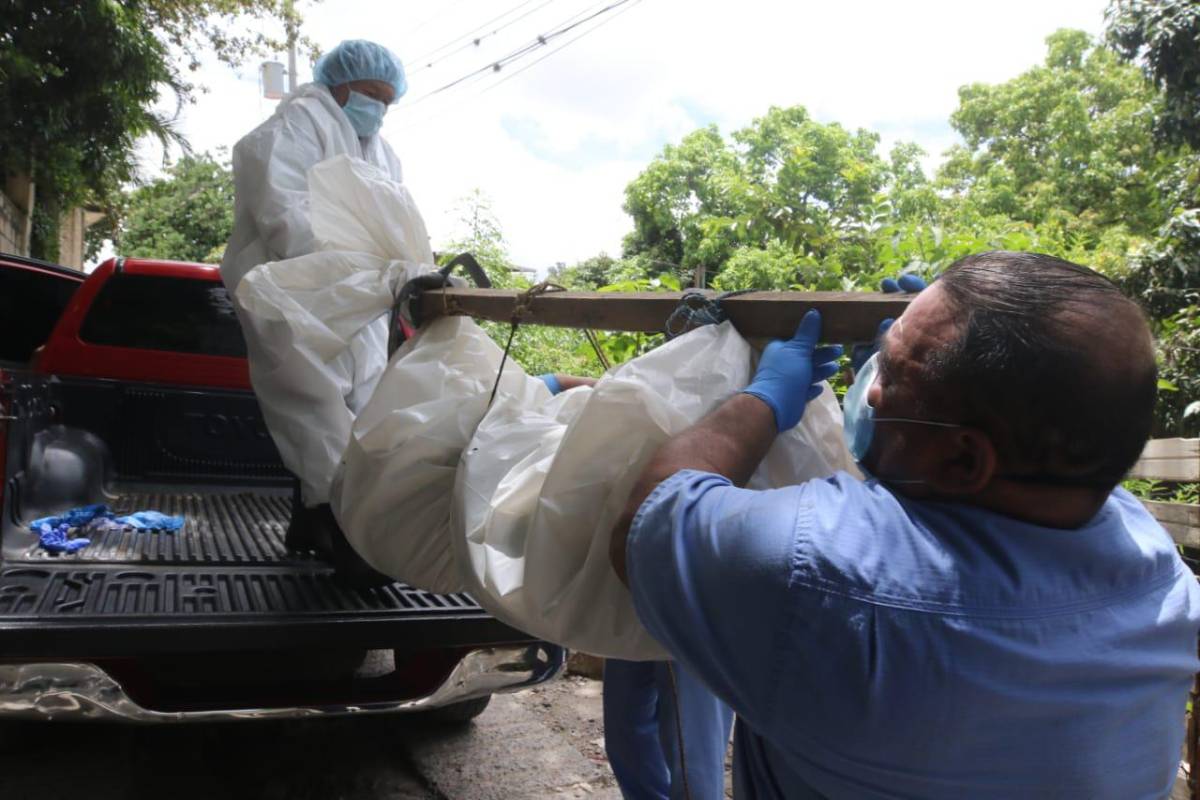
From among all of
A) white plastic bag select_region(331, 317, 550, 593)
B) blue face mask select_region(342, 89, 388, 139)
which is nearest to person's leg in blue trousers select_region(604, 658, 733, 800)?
white plastic bag select_region(331, 317, 550, 593)

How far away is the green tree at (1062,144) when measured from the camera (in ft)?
64.1

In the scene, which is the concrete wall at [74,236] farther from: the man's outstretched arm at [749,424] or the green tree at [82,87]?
the man's outstretched arm at [749,424]

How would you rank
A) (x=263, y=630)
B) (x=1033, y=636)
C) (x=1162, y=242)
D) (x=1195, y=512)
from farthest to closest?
(x=1162, y=242) → (x=1195, y=512) → (x=263, y=630) → (x=1033, y=636)

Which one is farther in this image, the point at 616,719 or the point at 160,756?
the point at 160,756

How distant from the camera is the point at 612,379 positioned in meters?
1.29

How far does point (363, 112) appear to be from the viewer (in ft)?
10.8

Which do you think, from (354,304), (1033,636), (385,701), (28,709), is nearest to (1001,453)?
(1033,636)

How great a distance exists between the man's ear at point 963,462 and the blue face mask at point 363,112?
9.33 feet

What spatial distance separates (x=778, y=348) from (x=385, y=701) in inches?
65.0

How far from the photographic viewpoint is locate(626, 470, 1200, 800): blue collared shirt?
0.88m

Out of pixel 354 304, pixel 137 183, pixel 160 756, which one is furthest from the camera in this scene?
pixel 137 183

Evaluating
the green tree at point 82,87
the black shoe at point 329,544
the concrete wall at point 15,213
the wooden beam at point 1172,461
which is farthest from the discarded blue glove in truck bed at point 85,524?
the concrete wall at point 15,213

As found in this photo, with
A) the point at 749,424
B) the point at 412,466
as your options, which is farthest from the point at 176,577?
the point at 749,424

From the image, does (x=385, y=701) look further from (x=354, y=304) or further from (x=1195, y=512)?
(x=1195, y=512)
